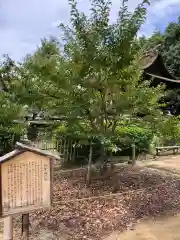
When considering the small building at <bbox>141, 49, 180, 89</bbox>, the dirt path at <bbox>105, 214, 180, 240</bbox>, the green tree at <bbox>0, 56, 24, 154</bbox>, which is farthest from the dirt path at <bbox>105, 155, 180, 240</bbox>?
the small building at <bbox>141, 49, 180, 89</bbox>

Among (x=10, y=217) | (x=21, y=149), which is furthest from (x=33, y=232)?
(x=21, y=149)

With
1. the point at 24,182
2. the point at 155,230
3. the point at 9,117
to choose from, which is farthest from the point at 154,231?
the point at 9,117

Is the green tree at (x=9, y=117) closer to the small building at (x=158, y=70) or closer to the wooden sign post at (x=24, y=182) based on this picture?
the wooden sign post at (x=24, y=182)

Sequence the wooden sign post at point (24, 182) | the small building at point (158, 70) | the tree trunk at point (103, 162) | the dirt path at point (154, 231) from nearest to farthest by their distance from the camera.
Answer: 1. the wooden sign post at point (24, 182)
2. the dirt path at point (154, 231)
3. the tree trunk at point (103, 162)
4. the small building at point (158, 70)

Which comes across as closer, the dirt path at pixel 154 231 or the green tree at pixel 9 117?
the dirt path at pixel 154 231

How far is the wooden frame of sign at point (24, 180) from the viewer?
13.8 feet

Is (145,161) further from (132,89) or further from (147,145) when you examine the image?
(132,89)

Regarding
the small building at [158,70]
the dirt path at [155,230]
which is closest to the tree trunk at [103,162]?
the dirt path at [155,230]

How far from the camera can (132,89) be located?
7668mm

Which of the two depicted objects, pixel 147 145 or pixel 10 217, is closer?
pixel 10 217

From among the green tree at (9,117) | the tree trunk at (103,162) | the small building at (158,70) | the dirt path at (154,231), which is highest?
the small building at (158,70)

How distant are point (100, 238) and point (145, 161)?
6.54m

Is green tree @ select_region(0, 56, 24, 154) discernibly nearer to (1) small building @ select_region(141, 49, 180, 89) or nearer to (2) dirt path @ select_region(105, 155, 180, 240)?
(2) dirt path @ select_region(105, 155, 180, 240)

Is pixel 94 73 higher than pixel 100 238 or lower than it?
→ higher
